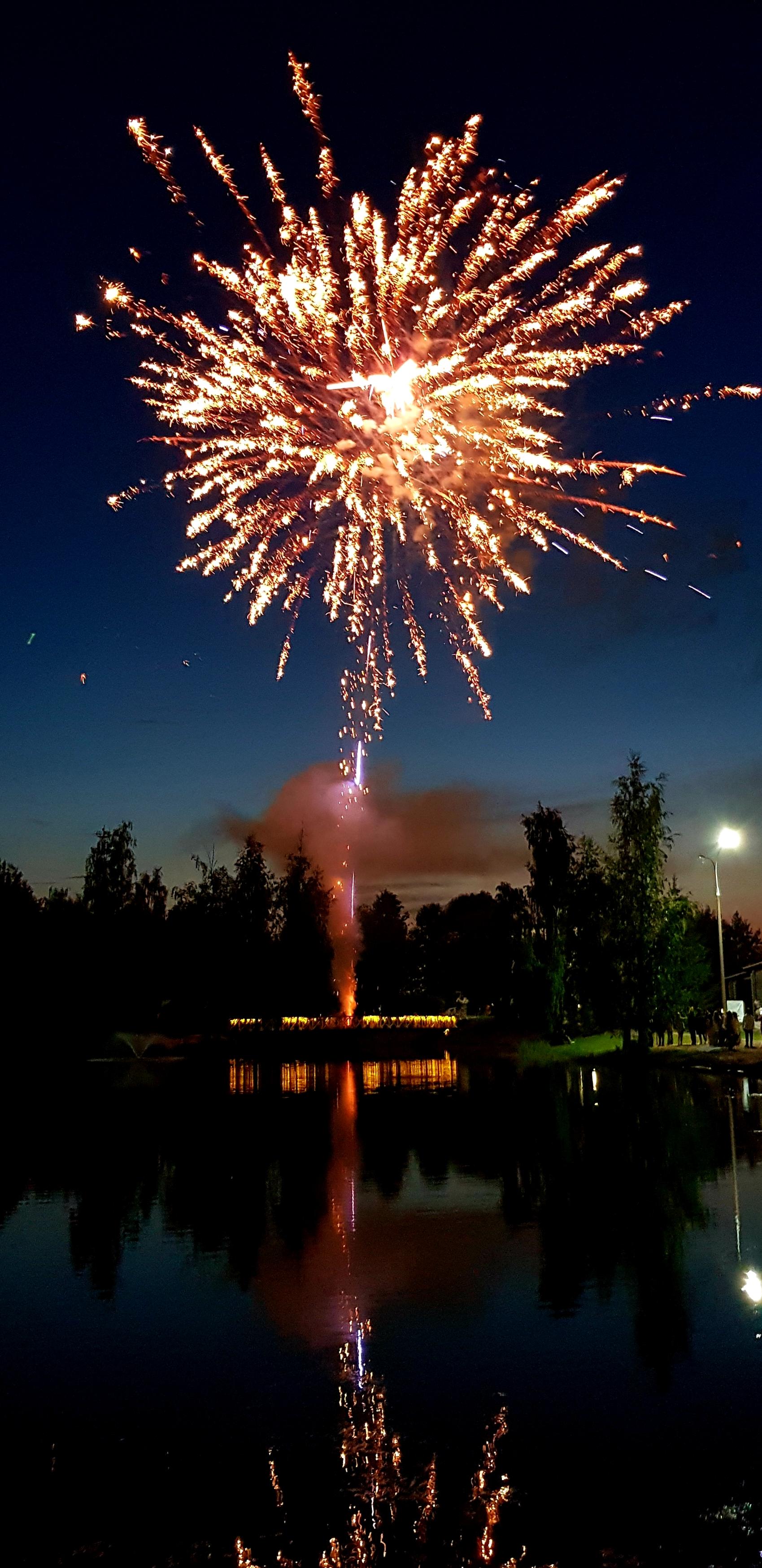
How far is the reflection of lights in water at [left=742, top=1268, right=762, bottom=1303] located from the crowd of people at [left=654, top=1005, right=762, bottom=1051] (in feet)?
88.3

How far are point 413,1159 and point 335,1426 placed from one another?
1064 cm

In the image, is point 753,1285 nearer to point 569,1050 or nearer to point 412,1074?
point 412,1074

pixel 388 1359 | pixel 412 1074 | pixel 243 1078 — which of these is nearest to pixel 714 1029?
pixel 412 1074

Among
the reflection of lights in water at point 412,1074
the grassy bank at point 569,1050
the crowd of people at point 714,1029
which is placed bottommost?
the reflection of lights in water at point 412,1074

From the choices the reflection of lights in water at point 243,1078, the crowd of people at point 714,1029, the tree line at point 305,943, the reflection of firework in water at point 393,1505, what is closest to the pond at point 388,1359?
the reflection of firework in water at point 393,1505

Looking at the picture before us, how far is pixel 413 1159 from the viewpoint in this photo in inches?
639

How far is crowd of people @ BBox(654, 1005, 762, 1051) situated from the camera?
36281mm

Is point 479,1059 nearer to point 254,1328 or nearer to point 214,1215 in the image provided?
point 214,1215

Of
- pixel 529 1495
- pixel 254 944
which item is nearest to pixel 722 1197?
pixel 529 1495

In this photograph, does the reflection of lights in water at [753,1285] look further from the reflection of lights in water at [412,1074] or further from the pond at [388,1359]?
the reflection of lights in water at [412,1074]

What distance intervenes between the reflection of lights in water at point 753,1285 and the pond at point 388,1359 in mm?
98

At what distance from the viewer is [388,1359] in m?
7.00

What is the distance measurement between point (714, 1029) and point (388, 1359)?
35438 mm

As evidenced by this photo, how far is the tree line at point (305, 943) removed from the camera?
4506cm
